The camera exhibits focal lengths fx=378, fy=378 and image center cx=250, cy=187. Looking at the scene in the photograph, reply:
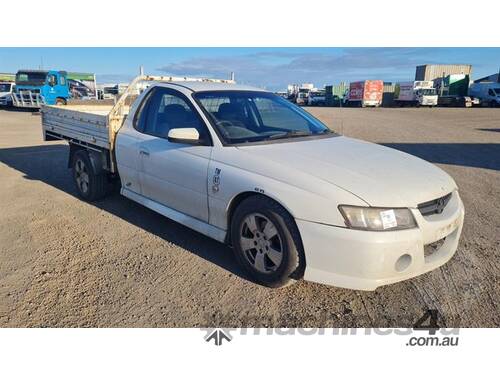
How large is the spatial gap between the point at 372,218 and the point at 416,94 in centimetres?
4796

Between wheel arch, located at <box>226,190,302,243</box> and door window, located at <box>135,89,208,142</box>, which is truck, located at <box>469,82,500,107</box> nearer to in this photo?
door window, located at <box>135,89,208,142</box>

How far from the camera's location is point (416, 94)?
45.2 meters

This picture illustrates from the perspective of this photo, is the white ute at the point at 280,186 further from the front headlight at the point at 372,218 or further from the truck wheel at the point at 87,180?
the truck wheel at the point at 87,180

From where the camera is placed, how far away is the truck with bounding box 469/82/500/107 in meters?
40.1

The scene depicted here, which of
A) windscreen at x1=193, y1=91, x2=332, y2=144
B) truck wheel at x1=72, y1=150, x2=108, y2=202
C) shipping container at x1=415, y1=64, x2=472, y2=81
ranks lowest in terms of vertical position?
truck wheel at x1=72, y1=150, x2=108, y2=202

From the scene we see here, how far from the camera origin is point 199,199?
359 cm

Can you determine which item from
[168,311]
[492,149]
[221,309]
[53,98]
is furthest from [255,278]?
[53,98]

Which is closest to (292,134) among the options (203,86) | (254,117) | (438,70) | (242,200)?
(254,117)

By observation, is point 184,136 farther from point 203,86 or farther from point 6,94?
point 6,94

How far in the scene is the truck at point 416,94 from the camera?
143 feet

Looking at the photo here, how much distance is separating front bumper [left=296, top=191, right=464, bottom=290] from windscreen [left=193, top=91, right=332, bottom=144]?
1.27m

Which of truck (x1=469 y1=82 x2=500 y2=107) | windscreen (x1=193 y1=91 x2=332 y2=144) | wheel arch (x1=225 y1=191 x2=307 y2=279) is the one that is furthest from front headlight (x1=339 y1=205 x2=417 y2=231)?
truck (x1=469 y1=82 x2=500 y2=107)

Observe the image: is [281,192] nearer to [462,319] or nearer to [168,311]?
[168,311]

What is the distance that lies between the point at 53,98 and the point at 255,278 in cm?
2752
